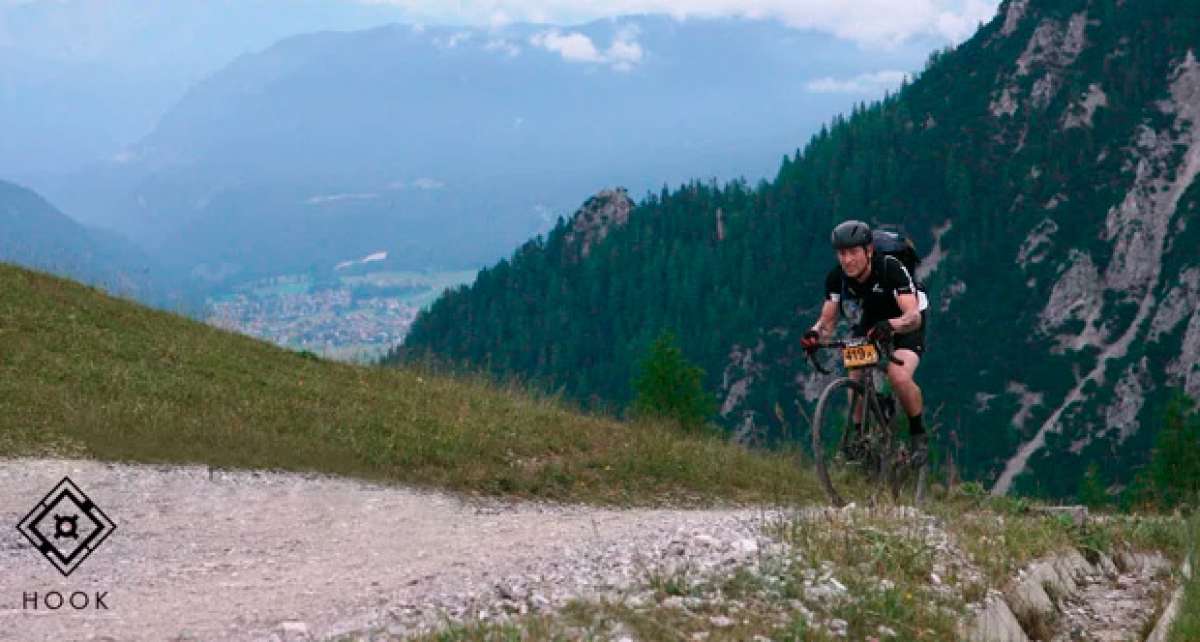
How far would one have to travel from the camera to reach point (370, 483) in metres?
15.0

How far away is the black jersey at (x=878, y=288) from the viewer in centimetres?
1237

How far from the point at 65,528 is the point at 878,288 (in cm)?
869

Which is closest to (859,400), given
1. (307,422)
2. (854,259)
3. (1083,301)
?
(854,259)

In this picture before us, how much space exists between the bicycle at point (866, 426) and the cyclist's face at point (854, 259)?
75 cm

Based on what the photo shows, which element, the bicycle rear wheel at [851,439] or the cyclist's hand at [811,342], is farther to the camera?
the bicycle rear wheel at [851,439]

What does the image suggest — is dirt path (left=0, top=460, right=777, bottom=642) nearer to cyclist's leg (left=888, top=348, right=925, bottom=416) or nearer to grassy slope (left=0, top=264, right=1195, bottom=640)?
grassy slope (left=0, top=264, right=1195, bottom=640)

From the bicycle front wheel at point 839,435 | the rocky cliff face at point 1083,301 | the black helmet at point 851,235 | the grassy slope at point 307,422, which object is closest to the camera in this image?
the black helmet at point 851,235

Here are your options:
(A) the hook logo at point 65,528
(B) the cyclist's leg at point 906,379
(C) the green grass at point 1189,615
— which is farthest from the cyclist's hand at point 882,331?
(A) the hook logo at point 65,528

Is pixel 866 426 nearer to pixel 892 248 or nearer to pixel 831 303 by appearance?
pixel 831 303

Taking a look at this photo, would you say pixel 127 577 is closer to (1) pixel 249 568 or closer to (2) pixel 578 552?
(1) pixel 249 568

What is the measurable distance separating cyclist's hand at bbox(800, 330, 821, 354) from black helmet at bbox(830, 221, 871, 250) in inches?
37.2

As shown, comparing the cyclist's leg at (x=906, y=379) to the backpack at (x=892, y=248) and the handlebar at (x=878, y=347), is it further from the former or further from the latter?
the backpack at (x=892, y=248)

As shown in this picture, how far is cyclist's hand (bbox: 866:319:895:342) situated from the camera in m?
12.1

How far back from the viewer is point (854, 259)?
40.0ft
